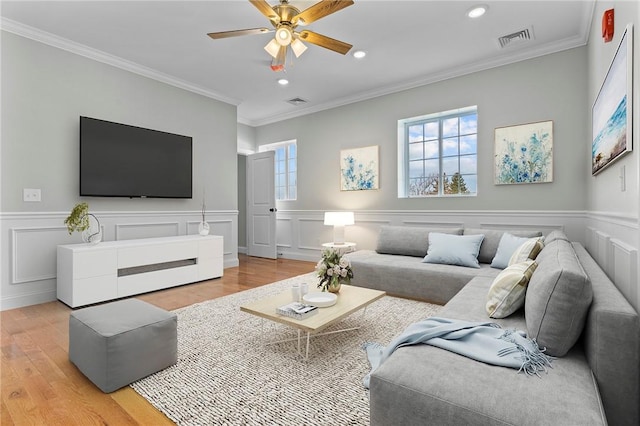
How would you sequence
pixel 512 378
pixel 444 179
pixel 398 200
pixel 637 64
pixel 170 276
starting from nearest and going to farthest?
pixel 512 378, pixel 637 64, pixel 170 276, pixel 444 179, pixel 398 200

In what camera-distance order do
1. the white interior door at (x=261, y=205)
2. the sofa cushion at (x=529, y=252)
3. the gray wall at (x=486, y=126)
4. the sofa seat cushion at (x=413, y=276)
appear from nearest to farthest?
1. the sofa cushion at (x=529, y=252)
2. the sofa seat cushion at (x=413, y=276)
3. the gray wall at (x=486, y=126)
4. the white interior door at (x=261, y=205)

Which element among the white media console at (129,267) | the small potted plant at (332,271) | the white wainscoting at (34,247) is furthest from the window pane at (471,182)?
the white wainscoting at (34,247)

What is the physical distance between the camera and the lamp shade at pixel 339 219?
485 cm

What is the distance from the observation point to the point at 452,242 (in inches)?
134

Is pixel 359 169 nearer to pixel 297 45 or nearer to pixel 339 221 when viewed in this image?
pixel 339 221

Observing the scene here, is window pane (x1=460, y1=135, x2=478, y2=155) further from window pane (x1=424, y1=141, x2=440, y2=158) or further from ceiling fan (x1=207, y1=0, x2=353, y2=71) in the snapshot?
ceiling fan (x1=207, y1=0, x2=353, y2=71)

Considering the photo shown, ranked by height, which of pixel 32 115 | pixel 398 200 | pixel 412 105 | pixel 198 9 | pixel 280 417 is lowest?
pixel 280 417

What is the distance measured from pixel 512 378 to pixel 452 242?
2.43m

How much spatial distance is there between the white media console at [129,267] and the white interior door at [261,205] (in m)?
1.88

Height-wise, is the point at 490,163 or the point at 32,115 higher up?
the point at 32,115

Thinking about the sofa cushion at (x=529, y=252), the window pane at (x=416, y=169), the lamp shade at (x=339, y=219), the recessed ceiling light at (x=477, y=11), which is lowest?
the sofa cushion at (x=529, y=252)

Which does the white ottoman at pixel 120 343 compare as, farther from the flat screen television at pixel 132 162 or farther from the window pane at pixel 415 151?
the window pane at pixel 415 151

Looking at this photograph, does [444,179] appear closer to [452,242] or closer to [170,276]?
[452,242]

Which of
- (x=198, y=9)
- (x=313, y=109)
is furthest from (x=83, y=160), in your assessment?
(x=313, y=109)
